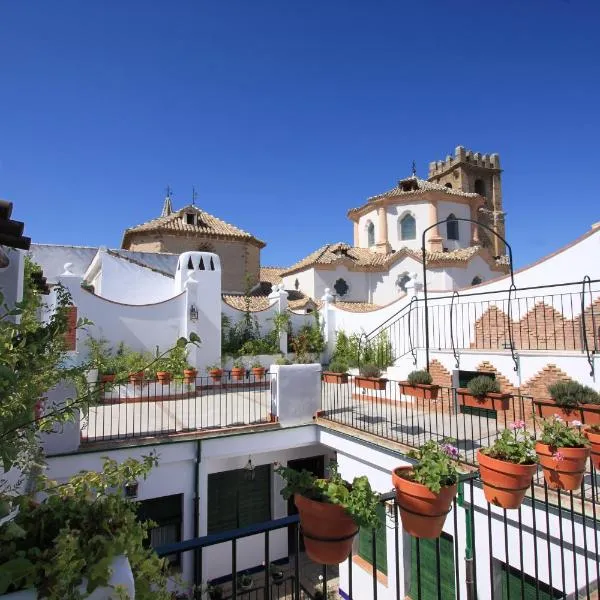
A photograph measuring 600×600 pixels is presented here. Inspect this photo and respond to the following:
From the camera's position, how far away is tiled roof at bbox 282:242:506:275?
22.4 metres

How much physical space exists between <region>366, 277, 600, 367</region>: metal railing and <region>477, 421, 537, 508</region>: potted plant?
4.71 m

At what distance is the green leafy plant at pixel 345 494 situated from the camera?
7.57 feet

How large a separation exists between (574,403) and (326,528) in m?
5.25

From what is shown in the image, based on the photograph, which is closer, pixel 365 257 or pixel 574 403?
pixel 574 403

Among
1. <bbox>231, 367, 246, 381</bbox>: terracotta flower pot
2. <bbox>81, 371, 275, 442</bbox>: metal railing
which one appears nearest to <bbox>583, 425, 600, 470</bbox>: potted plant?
<bbox>81, 371, 275, 442</bbox>: metal railing

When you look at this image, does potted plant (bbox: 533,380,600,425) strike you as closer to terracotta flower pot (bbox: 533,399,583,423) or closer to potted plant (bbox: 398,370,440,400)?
terracotta flower pot (bbox: 533,399,583,423)

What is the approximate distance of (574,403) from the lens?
589cm

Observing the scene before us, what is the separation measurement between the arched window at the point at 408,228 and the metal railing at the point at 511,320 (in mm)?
14909

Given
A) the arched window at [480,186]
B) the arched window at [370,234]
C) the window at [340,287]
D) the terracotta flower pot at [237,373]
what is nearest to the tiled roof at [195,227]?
the window at [340,287]

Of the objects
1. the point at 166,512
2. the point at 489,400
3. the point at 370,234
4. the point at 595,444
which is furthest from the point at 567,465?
the point at 370,234

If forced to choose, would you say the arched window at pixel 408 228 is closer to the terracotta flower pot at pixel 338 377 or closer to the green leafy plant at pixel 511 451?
the terracotta flower pot at pixel 338 377

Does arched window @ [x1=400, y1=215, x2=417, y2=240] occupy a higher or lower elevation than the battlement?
lower

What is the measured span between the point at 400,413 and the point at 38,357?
27.4 feet

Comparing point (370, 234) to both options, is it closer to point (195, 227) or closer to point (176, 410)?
point (195, 227)
